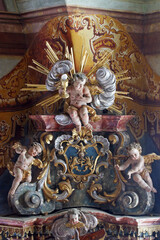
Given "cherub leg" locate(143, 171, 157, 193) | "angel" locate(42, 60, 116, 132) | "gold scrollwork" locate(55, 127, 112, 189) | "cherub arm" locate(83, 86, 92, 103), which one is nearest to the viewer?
"angel" locate(42, 60, 116, 132)

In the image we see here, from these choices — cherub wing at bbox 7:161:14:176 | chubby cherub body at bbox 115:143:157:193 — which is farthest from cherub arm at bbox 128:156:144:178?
cherub wing at bbox 7:161:14:176

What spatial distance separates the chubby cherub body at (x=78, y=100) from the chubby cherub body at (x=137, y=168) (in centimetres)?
69

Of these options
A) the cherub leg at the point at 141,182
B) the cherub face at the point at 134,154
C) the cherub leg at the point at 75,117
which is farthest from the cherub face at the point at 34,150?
the cherub leg at the point at 141,182

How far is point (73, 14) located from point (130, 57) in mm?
995

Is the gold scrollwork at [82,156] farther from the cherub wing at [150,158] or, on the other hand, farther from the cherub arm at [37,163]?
the cherub wing at [150,158]

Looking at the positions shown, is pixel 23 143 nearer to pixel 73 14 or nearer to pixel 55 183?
pixel 55 183

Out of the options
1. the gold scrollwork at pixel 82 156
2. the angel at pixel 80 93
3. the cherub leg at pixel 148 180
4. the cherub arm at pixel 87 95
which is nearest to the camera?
the angel at pixel 80 93

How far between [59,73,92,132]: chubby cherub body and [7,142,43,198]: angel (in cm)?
59

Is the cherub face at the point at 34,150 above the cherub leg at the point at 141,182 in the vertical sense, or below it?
above

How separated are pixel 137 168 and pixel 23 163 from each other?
144 cm

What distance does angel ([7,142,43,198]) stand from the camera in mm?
8203

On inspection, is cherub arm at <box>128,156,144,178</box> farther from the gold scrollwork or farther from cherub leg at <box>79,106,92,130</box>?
cherub leg at <box>79,106,92,130</box>

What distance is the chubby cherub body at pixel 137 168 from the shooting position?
823 centimetres

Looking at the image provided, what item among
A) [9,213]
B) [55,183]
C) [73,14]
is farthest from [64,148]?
[73,14]
